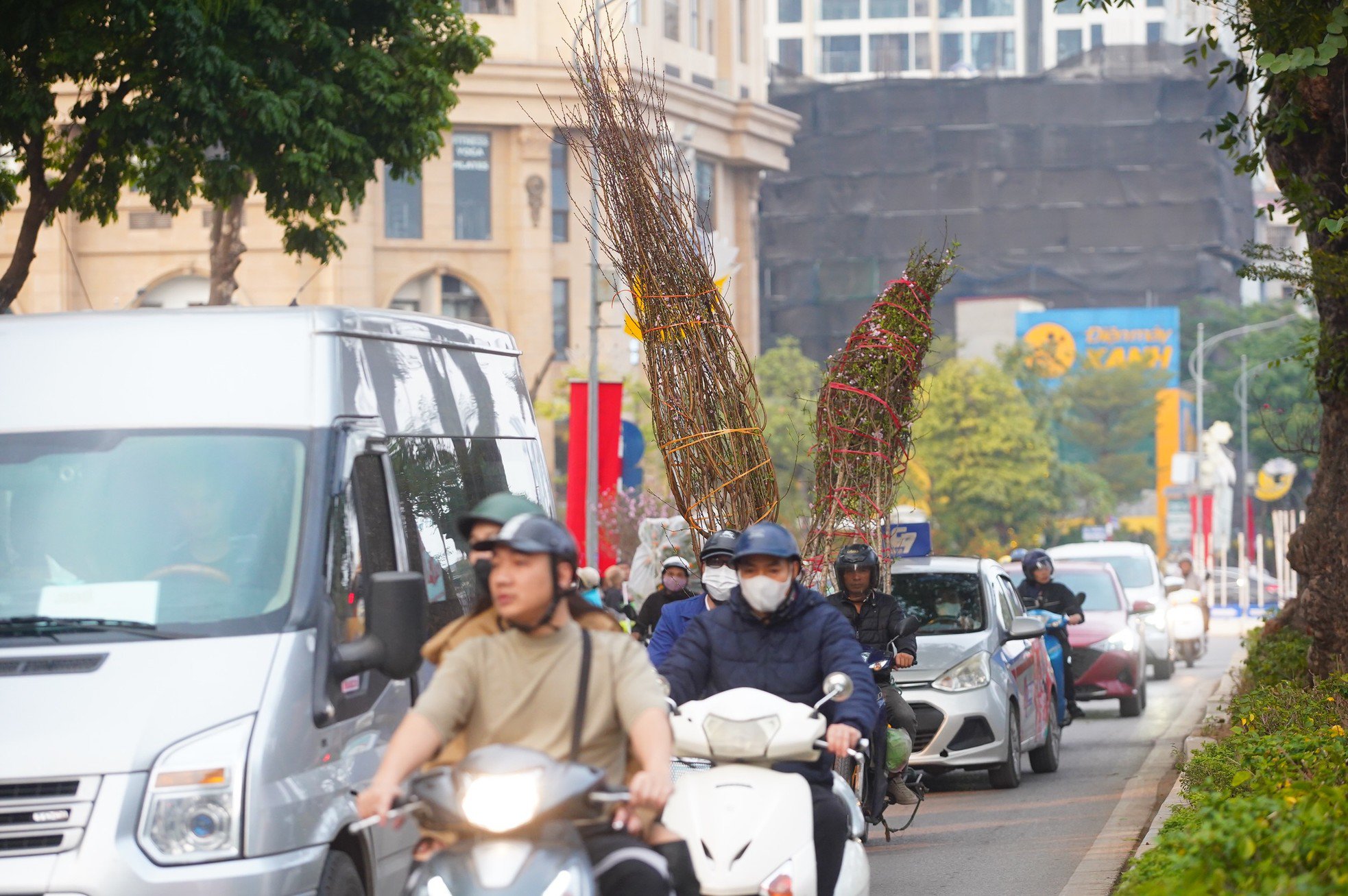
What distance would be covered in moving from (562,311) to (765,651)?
62.4m

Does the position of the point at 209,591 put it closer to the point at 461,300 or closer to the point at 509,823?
the point at 509,823

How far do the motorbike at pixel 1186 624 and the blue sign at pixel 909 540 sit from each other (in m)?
13.9

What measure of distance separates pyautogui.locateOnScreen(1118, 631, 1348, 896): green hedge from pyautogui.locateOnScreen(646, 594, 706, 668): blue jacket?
2.51 metres

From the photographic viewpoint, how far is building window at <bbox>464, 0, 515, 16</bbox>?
6738 cm

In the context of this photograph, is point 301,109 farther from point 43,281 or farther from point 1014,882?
point 43,281

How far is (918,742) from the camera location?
530 inches

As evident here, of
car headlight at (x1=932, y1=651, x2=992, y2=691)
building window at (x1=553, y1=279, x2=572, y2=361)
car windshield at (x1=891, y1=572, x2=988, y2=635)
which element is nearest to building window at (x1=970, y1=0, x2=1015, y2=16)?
building window at (x1=553, y1=279, x2=572, y2=361)

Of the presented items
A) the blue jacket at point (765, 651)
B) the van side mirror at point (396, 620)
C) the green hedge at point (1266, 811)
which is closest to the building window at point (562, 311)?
the green hedge at point (1266, 811)

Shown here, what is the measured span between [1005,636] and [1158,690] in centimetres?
1301

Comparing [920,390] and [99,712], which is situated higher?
[920,390]

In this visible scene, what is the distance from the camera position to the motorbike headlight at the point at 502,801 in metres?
4.44

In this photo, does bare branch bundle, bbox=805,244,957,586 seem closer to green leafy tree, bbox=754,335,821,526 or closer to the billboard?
green leafy tree, bbox=754,335,821,526

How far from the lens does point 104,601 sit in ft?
21.0

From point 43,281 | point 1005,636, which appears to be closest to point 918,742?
point 1005,636
